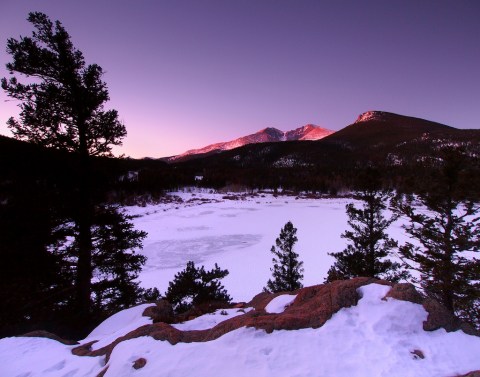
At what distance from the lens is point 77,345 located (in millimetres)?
6535

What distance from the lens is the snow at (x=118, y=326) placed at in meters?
6.44

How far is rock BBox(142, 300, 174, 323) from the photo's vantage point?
6.86 m

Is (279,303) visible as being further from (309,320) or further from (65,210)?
(65,210)

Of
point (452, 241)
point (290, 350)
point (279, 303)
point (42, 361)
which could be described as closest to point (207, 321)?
point (279, 303)

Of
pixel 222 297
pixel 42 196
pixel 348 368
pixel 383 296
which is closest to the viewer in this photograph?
pixel 348 368

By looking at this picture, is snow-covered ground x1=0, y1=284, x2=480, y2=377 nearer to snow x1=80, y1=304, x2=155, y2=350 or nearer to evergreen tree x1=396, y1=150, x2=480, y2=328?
snow x1=80, y1=304, x2=155, y2=350

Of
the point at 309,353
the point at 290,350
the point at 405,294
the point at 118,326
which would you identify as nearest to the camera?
the point at 309,353

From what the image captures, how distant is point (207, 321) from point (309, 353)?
9.79 ft

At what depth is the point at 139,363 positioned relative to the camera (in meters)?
4.80

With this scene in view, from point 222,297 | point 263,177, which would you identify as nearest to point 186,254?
point 222,297

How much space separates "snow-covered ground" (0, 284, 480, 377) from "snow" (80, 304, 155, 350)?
2.60 feet

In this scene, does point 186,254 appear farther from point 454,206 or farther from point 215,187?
point 215,187

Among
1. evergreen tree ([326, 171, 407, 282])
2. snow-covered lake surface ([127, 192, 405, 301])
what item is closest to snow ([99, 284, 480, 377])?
evergreen tree ([326, 171, 407, 282])

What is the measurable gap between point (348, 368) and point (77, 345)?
6.41m
